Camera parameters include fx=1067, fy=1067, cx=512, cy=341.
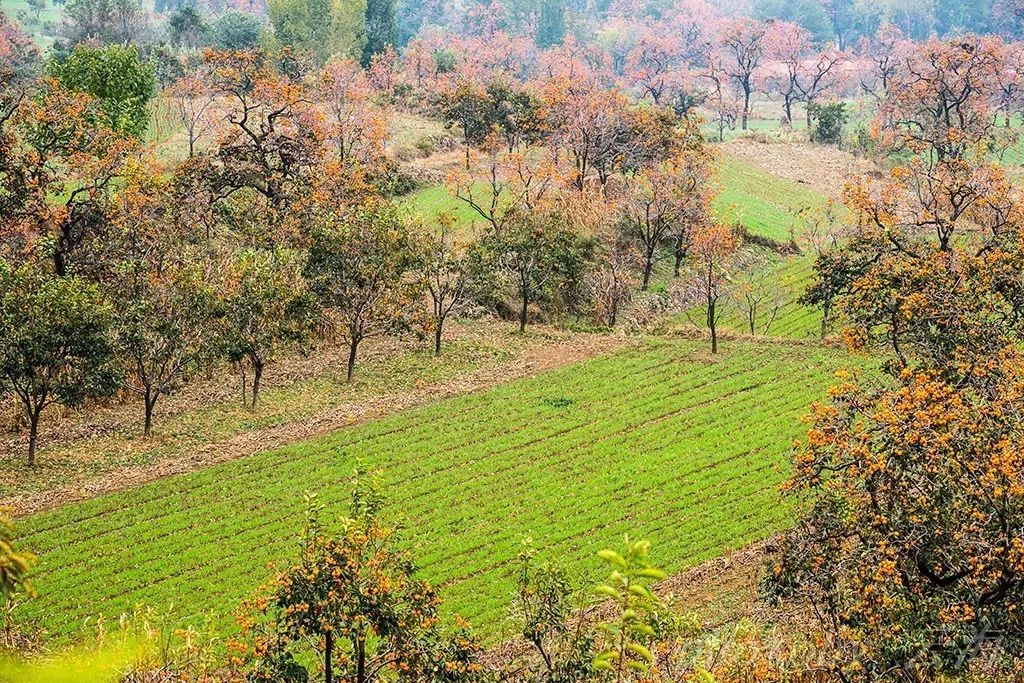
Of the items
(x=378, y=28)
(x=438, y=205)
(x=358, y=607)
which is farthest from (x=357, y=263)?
(x=378, y=28)

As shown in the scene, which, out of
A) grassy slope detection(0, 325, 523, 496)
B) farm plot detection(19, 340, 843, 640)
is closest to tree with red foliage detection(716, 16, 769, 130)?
grassy slope detection(0, 325, 523, 496)

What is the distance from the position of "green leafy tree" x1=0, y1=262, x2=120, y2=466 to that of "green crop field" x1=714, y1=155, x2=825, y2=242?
41956mm

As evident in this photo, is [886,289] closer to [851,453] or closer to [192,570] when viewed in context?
[851,453]

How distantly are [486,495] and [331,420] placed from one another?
29.6 feet

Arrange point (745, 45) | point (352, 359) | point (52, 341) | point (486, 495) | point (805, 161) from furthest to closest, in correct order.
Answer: point (745, 45)
point (805, 161)
point (352, 359)
point (486, 495)
point (52, 341)

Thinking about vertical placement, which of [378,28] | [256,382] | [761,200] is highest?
[378,28]

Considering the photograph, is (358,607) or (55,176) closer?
(358,607)

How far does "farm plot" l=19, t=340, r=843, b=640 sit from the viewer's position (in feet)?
97.0

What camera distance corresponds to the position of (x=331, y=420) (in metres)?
41.5

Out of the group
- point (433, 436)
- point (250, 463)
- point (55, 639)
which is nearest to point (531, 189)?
point (433, 436)

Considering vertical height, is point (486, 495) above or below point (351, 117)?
below

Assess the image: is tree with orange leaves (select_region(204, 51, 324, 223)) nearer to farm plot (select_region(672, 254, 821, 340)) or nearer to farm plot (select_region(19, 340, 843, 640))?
farm plot (select_region(19, 340, 843, 640))

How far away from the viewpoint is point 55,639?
25859mm

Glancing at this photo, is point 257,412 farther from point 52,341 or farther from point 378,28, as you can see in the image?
point 378,28
